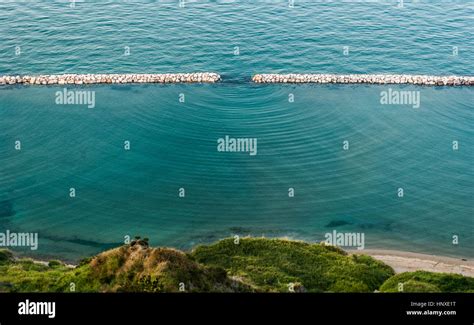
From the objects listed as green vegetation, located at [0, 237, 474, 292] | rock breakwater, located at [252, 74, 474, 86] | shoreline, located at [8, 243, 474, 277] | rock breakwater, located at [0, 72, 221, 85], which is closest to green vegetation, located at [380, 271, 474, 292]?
green vegetation, located at [0, 237, 474, 292]

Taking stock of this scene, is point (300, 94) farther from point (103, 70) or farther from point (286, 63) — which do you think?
point (103, 70)

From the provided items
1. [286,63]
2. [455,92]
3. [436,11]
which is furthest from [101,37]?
[436,11]

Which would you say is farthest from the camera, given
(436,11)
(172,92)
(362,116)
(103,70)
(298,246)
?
(436,11)

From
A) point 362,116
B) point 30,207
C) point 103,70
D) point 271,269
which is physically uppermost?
point 103,70

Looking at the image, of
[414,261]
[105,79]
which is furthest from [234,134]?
[414,261]

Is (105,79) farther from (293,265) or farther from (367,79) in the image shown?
(293,265)

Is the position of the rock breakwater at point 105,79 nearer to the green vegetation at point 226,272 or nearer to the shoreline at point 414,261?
the shoreline at point 414,261

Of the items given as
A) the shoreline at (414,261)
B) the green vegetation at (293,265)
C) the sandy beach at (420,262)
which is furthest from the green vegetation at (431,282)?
the sandy beach at (420,262)
